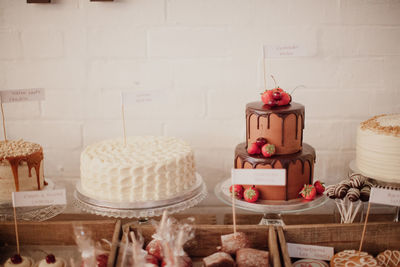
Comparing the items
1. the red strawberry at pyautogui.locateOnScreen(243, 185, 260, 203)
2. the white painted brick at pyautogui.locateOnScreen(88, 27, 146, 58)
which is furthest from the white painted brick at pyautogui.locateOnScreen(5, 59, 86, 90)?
the red strawberry at pyautogui.locateOnScreen(243, 185, 260, 203)

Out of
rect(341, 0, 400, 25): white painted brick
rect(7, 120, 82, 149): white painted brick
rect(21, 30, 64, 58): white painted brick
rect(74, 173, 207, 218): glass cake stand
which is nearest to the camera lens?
rect(74, 173, 207, 218): glass cake stand

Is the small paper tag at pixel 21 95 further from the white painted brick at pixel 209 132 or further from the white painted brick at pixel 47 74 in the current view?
the white painted brick at pixel 209 132

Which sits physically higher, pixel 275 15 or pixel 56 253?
pixel 275 15

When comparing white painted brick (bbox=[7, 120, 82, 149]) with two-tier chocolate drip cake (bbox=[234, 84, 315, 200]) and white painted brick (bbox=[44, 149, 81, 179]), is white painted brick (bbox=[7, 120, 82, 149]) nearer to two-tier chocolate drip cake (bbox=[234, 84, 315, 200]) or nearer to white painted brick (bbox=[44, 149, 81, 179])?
white painted brick (bbox=[44, 149, 81, 179])

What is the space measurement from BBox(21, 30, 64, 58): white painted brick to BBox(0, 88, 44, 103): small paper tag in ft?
1.24

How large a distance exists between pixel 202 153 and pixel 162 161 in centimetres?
60

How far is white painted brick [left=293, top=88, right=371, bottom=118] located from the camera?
2066 millimetres

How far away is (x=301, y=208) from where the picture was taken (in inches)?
64.0

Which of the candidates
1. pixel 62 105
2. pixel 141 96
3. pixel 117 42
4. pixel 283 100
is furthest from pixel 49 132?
pixel 283 100

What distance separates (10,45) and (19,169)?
2.31 ft

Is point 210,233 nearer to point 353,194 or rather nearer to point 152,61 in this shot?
point 353,194

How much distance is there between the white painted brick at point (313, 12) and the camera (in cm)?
197

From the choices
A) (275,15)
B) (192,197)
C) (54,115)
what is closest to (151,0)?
(275,15)

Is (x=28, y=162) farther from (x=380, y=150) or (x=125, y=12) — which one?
(x=380, y=150)
